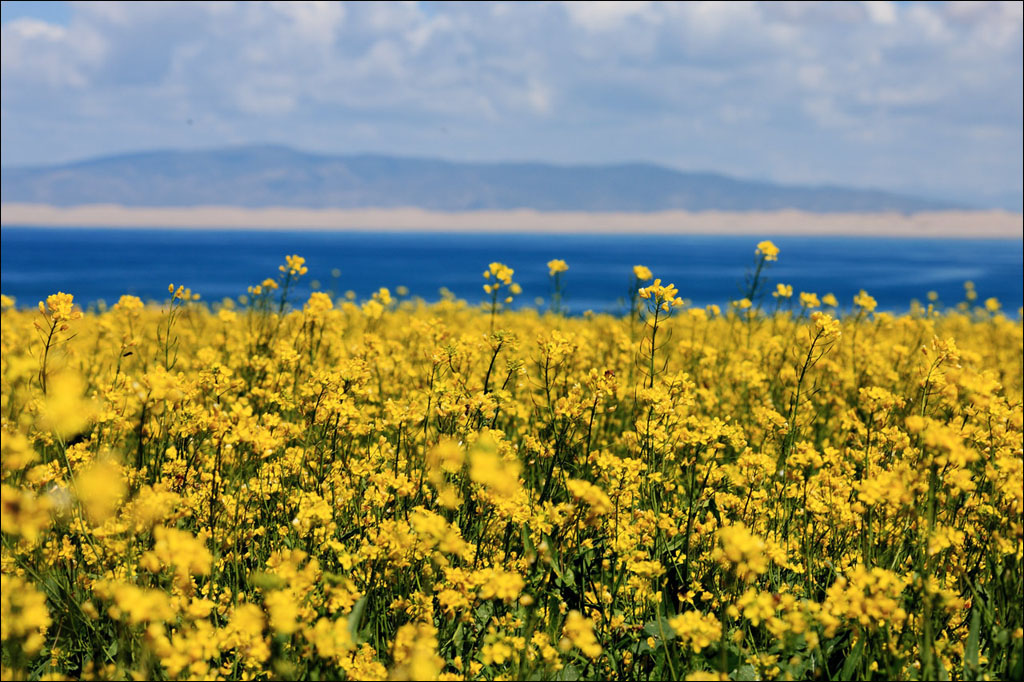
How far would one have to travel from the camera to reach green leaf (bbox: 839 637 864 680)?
8.34 ft

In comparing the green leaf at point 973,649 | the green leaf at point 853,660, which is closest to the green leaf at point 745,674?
the green leaf at point 853,660

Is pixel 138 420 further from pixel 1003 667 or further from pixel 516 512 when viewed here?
pixel 1003 667

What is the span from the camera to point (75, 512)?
304 centimetres

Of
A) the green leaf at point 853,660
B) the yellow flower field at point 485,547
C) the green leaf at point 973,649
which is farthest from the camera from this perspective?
the green leaf at point 853,660

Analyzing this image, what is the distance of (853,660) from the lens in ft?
8.46

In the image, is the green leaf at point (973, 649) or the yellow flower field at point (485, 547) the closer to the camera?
the yellow flower field at point (485, 547)

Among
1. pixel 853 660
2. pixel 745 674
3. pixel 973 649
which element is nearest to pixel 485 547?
pixel 745 674

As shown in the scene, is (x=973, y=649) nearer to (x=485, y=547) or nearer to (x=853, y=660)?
(x=853, y=660)

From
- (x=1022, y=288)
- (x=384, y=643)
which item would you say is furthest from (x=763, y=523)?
(x=1022, y=288)

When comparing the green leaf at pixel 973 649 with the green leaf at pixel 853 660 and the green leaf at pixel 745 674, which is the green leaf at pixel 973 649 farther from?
the green leaf at pixel 745 674

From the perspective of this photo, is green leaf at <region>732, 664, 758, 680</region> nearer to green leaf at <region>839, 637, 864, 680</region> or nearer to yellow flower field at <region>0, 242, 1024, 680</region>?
yellow flower field at <region>0, 242, 1024, 680</region>

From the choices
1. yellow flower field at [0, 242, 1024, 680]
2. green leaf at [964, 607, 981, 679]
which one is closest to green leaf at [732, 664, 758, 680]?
yellow flower field at [0, 242, 1024, 680]

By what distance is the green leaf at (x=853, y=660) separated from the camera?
2541mm

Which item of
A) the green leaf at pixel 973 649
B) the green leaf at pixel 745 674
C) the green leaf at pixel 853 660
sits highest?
the green leaf at pixel 973 649
